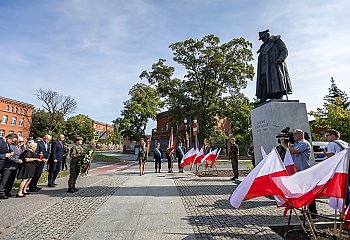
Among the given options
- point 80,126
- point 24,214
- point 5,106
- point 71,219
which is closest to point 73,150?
point 24,214

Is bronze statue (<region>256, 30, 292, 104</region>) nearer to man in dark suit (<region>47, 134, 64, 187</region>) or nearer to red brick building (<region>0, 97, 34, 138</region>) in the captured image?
man in dark suit (<region>47, 134, 64, 187</region>)

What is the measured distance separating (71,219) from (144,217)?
151cm

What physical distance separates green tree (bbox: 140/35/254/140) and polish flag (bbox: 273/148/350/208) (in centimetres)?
2864

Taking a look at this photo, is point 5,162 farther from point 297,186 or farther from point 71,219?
point 297,186

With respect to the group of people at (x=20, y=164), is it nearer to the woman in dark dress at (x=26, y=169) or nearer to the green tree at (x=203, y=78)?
the woman in dark dress at (x=26, y=169)

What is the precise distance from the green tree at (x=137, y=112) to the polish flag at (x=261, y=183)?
48.1 metres

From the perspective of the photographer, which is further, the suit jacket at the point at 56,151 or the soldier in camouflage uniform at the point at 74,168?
the suit jacket at the point at 56,151

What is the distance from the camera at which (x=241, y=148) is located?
34938 millimetres

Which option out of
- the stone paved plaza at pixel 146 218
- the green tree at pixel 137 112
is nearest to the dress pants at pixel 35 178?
the stone paved plaza at pixel 146 218

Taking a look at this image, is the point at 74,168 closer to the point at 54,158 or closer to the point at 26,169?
the point at 26,169

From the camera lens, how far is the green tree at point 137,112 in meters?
51.2

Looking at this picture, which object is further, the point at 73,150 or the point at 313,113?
the point at 313,113

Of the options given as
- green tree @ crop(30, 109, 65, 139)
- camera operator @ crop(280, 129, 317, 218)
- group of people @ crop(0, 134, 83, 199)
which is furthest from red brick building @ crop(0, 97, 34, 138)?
camera operator @ crop(280, 129, 317, 218)

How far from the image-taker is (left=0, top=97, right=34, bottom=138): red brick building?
56875 millimetres
